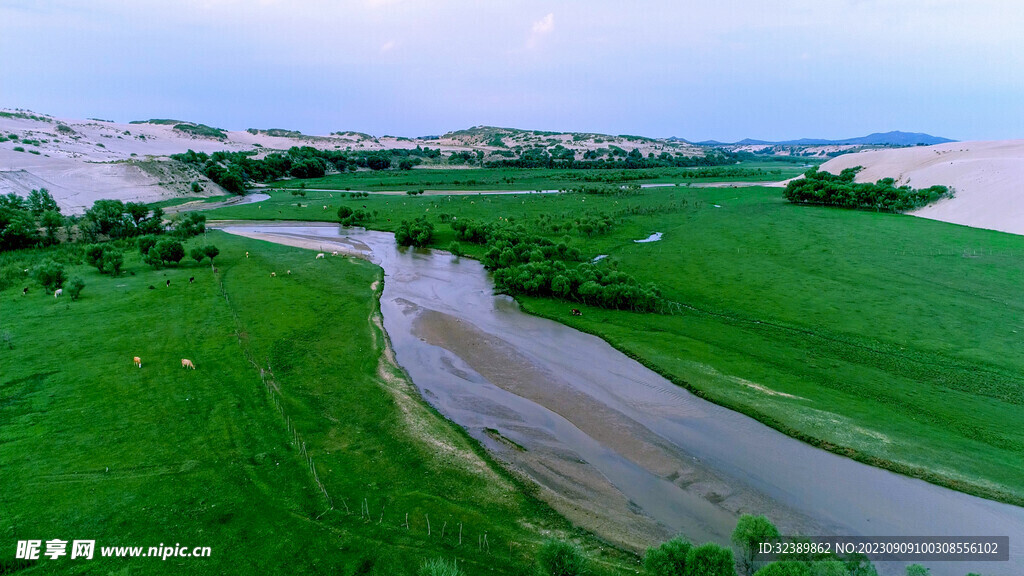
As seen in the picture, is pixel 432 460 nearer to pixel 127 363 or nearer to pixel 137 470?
pixel 137 470

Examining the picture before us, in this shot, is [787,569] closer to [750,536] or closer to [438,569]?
[750,536]

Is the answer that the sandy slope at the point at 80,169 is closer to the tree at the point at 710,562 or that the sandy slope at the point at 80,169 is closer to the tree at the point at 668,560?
the tree at the point at 668,560

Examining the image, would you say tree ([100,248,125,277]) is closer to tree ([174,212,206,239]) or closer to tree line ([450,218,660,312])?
tree ([174,212,206,239])

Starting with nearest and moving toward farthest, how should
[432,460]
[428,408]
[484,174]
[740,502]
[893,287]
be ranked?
1. [740,502]
2. [432,460]
3. [428,408]
4. [893,287]
5. [484,174]

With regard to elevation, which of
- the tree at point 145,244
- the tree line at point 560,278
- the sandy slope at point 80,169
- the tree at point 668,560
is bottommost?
the tree at point 668,560

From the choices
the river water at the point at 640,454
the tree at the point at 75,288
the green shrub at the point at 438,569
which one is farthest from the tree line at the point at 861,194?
the tree at the point at 75,288

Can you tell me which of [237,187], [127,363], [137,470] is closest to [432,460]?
[137,470]

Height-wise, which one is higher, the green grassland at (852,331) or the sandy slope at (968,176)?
the sandy slope at (968,176)
